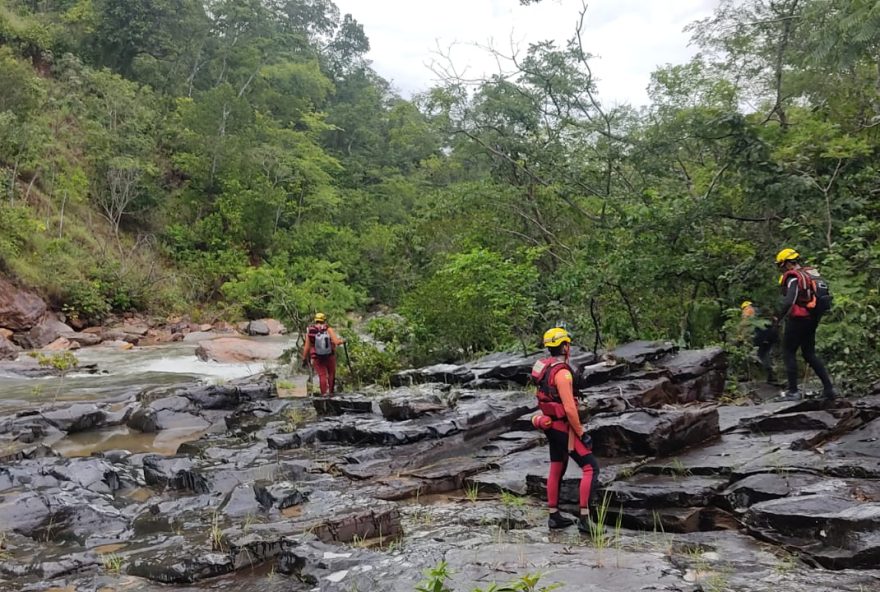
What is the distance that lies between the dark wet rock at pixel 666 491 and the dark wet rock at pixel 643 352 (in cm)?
471

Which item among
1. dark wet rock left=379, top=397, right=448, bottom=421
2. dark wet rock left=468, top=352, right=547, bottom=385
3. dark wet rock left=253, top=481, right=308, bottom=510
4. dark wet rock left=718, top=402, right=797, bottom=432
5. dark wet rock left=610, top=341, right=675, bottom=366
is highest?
A: dark wet rock left=610, top=341, right=675, bottom=366

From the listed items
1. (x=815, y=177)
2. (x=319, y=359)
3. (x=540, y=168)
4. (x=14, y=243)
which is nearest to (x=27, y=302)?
(x=14, y=243)

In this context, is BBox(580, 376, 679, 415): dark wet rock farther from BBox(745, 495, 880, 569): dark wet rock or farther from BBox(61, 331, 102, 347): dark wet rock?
BBox(61, 331, 102, 347): dark wet rock

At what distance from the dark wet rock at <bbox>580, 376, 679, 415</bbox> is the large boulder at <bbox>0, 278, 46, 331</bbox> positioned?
20.7 metres

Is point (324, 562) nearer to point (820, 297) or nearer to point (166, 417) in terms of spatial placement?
point (820, 297)

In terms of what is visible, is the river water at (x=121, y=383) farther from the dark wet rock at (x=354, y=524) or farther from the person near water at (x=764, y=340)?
the person near water at (x=764, y=340)

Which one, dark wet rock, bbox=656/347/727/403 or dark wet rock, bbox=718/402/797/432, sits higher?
dark wet rock, bbox=656/347/727/403

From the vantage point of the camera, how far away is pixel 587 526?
568 centimetres

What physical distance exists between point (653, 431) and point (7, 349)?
1990 cm

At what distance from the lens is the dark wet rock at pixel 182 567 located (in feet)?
17.7

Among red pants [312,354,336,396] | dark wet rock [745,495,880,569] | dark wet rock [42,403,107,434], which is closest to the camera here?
dark wet rock [745,495,880,569]

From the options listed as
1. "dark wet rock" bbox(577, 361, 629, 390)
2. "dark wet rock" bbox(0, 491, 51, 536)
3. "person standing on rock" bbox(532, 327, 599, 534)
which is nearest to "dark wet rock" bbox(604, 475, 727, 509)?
"person standing on rock" bbox(532, 327, 599, 534)

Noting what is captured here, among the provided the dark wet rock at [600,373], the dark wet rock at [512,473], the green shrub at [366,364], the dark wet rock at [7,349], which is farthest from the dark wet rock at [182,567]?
the dark wet rock at [7,349]

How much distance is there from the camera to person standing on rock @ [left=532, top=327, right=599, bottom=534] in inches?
231
